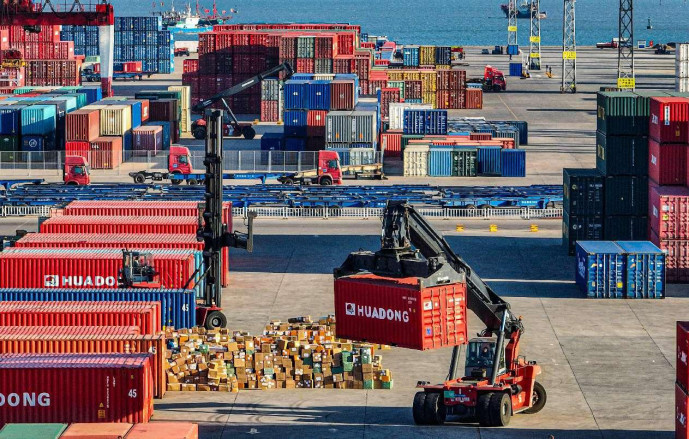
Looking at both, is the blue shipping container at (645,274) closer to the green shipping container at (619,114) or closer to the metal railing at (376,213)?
the green shipping container at (619,114)

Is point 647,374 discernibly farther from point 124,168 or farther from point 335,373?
point 124,168

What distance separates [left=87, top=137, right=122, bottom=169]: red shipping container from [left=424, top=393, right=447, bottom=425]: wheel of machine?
222ft

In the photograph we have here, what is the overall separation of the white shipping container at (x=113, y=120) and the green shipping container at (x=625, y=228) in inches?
1940

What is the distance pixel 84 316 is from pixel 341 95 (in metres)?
65.1

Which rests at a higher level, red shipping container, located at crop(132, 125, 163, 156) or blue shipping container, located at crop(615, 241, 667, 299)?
red shipping container, located at crop(132, 125, 163, 156)

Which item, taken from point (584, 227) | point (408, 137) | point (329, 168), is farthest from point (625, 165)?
point (408, 137)

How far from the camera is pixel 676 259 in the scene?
69.6 meters

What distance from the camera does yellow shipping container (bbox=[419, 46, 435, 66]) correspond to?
19850 cm

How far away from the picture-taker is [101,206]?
2886 inches

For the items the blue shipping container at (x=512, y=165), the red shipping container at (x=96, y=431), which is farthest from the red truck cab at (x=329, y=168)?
the red shipping container at (x=96, y=431)

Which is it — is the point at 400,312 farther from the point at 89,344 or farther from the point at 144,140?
the point at 144,140

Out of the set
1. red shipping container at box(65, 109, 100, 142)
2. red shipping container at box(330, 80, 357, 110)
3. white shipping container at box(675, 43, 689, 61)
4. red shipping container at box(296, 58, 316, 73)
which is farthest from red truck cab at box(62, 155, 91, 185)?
red shipping container at box(296, 58, 316, 73)

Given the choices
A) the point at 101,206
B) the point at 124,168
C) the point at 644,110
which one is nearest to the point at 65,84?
the point at 124,168

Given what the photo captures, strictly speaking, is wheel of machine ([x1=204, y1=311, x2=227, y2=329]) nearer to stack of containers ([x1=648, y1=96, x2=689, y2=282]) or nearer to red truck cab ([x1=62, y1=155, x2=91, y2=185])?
stack of containers ([x1=648, y1=96, x2=689, y2=282])
